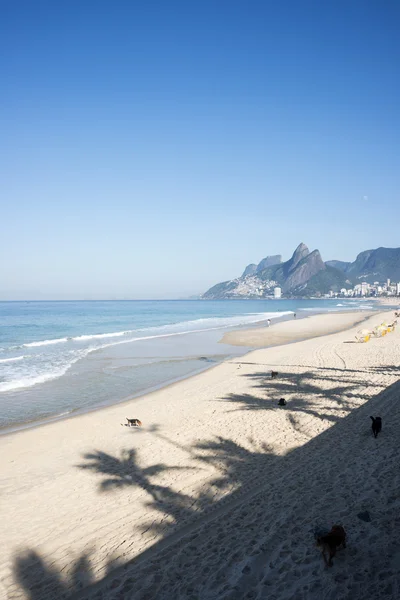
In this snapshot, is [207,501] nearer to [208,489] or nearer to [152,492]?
[208,489]

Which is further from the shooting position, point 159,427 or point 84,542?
point 159,427

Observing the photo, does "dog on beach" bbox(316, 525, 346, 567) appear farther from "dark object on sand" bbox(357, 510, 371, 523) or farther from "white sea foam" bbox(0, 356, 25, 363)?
"white sea foam" bbox(0, 356, 25, 363)

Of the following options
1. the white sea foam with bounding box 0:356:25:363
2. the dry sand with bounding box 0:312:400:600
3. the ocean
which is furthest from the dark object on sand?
the white sea foam with bounding box 0:356:25:363

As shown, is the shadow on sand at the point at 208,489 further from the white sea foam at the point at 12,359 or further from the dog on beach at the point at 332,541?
the white sea foam at the point at 12,359

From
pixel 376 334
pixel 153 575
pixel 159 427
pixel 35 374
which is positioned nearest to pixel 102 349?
pixel 35 374

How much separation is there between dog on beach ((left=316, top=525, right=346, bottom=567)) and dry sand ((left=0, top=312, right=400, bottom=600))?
13 cm

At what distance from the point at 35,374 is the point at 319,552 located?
19.0 m

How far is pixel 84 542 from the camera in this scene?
589 centimetres

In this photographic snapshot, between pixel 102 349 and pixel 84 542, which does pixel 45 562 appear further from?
pixel 102 349

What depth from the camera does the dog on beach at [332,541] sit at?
4.41 metres

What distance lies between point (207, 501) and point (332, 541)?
2.87 metres

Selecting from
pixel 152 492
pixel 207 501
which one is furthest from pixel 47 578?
pixel 207 501

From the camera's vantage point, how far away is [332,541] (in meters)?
4.43

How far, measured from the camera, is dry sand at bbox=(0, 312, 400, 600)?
14.8 feet
